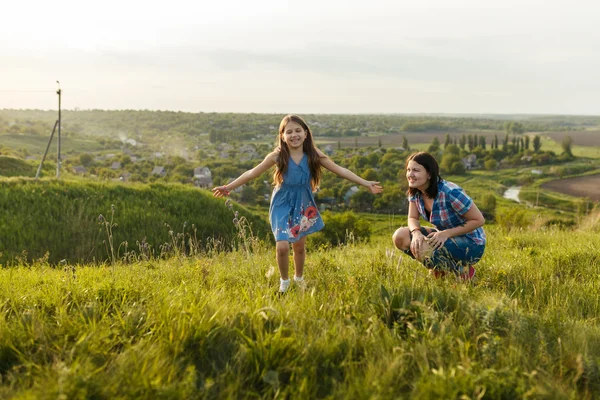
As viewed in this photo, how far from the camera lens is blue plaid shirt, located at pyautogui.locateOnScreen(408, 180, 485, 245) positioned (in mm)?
3861

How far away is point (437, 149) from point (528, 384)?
134943 millimetres

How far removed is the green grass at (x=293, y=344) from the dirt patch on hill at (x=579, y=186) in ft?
331

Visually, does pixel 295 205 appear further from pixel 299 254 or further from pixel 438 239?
pixel 438 239

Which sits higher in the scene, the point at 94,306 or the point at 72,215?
the point at 94,306

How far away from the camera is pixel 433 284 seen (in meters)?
3.43

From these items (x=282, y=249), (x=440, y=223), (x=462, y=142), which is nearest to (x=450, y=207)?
(x=440, y=223)

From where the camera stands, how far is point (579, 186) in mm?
99938

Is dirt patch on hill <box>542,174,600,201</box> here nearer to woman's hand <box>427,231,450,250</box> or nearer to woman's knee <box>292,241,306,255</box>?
woman's hand <box>427,231,450,250</box>

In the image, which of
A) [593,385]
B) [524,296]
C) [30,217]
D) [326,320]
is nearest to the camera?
[593,385]

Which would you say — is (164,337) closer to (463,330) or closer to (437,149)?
(463,330)

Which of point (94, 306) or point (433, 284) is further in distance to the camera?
point (433, 284)

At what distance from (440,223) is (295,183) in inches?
59.1

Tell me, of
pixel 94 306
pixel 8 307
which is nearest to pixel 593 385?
pixel 94 306

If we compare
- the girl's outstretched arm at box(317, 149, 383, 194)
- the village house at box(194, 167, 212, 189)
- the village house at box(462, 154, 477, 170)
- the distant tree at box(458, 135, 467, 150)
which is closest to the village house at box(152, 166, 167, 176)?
the village house at box(194, 167, 212, 189)
